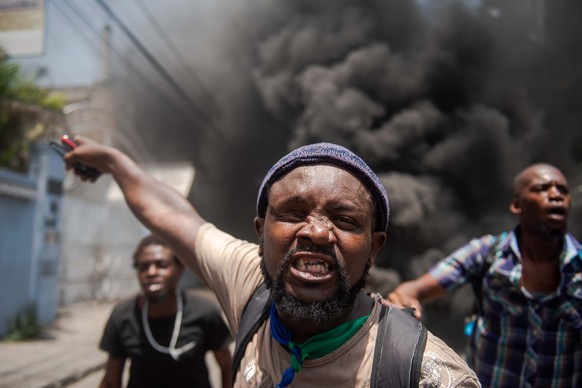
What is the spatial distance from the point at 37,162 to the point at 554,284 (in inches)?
Answer: 311

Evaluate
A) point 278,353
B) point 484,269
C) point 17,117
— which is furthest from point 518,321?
point 17,117

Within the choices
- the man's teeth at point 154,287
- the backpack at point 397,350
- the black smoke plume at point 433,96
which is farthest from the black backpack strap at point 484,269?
the black smoke plume at point 433,96

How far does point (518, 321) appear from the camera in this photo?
2.02 metres

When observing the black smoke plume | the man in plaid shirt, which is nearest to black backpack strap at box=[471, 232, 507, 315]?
the man in plaid shirt

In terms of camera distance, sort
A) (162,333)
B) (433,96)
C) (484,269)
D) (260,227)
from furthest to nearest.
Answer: (433,96) < (162,333) < (484,269) < (260,227)

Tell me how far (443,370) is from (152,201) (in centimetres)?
109

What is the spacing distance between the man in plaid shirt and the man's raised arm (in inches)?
33.3

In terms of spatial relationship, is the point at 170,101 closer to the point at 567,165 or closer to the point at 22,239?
the point at 22,239

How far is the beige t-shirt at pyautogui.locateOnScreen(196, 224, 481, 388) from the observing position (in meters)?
→ 0.99

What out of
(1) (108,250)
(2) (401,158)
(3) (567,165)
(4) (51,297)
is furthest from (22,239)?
(3) (567,165)

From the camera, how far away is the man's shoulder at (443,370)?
97 cm

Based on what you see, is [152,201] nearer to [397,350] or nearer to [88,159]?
[88,159]

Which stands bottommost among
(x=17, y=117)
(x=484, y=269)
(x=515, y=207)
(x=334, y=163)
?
(x=484, y=269)

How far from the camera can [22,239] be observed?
24.3 ft
